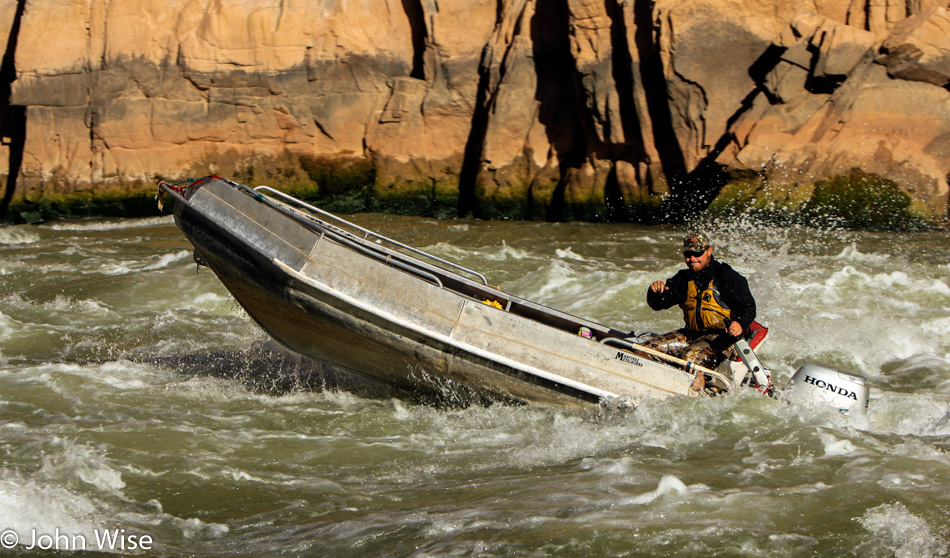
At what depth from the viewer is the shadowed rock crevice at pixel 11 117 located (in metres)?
16.5

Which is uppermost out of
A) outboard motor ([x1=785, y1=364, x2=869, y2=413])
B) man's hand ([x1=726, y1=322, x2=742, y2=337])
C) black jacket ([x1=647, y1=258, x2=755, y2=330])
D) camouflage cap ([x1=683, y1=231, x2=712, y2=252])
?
camouflage cap ([x1=683, y1=231, x2=712, y2=252])

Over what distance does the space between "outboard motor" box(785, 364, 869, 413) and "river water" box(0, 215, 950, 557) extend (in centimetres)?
8

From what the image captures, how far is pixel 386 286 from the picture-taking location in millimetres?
5746

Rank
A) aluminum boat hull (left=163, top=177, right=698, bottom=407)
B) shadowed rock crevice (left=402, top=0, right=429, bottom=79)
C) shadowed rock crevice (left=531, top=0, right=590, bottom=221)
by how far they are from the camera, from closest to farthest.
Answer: aluminum boat hull (left=163, top=177, right=698, bottom=407) → shadowed rock crevice (left=531, top=0, right=590, bottom=221) → shadowed rock crevice (left=402, top=0, right=429, bottom=79)

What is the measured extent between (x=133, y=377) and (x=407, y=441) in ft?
8.31

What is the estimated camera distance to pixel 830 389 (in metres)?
5.63

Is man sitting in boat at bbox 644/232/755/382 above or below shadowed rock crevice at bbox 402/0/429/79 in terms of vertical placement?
below

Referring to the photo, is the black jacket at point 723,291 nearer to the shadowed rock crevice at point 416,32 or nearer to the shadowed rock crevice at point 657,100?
the shadowed rock crevice at point 657,100

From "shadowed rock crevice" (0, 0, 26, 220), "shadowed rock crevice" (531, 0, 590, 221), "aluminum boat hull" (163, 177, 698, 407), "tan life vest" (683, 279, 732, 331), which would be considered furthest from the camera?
"shadowed rock crevice" (0, 0, 26, 220)

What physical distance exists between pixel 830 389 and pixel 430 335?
2.64 meters

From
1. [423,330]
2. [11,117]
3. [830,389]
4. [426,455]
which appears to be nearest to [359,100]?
[11,117]

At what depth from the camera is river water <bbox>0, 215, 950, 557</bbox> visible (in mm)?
4070

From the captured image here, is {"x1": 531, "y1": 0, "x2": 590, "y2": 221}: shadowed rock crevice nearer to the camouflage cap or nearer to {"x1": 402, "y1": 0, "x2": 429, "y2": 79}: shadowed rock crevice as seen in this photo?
{"x1": 402, "y1": 0, "x2": 429, "y2": 79}: shadowed rock crevice

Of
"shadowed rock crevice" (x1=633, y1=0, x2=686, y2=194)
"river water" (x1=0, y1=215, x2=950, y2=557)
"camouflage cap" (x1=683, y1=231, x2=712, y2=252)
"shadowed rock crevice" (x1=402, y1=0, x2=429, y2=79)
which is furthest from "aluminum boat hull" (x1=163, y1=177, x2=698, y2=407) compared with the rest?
"shadowed rock crevice" (x1=402, y1=0, x2=429, y2=79)
